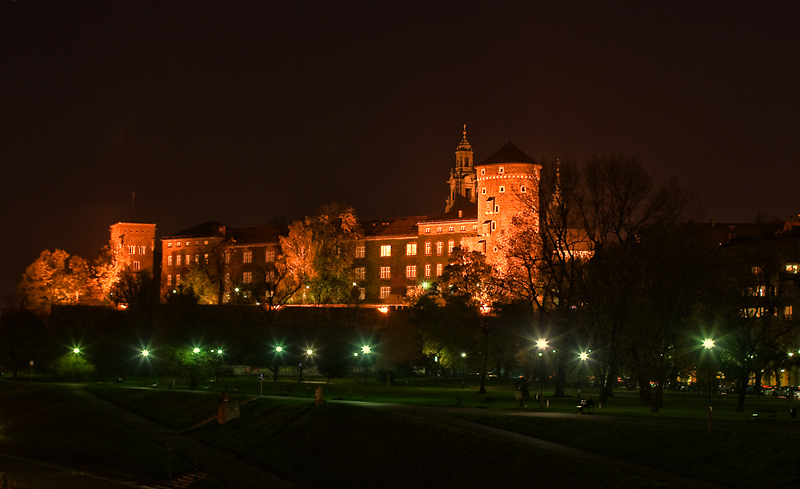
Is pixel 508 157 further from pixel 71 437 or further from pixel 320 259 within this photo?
pixel 71 437

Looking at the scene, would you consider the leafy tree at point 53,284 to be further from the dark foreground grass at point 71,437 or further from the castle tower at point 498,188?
the dark foreground grass at point 71,437

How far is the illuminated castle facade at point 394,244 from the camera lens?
375 feet

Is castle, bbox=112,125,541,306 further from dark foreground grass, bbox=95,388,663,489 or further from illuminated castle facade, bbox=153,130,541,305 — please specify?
dark foreground grass, bbox=95,388,663,489

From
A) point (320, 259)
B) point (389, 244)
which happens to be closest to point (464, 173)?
point (389, 244)

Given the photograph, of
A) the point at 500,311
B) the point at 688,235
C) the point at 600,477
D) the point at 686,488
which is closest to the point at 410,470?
the point at 600,477

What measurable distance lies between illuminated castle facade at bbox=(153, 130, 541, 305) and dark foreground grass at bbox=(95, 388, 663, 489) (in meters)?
54.1

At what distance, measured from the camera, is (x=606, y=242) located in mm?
56844

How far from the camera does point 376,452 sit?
1586 inches

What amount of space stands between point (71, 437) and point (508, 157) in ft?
235

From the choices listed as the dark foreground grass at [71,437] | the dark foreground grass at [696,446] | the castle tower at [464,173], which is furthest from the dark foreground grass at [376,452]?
the castle tower at [464,173]

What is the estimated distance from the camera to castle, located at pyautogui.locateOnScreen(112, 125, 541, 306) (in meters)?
114

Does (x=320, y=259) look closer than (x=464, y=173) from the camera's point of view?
Yes

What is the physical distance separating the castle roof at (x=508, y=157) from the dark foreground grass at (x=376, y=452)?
67.1 meters

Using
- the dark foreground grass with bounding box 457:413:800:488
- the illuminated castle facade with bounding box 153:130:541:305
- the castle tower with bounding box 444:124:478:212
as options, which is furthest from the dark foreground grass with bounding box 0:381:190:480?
the castle tower with bounding box 444:124:478:212
